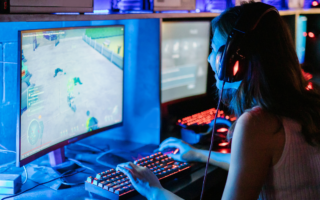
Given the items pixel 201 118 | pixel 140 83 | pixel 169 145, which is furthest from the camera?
pixel 201 118

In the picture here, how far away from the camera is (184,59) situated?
1.73 m

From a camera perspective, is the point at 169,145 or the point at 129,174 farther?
the point at 169,145

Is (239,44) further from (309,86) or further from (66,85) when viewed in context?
(66,85)

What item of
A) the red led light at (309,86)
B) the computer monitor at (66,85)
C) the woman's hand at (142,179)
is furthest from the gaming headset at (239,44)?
the computer monitor at (66,85)

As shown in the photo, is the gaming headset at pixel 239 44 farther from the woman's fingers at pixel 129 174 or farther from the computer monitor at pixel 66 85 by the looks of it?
the computer monitor at pixel 66 85

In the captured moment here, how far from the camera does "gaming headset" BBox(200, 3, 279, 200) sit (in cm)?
87

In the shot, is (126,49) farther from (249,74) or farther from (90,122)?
(249,74)

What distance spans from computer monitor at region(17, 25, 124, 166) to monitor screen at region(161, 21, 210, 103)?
0.28 m

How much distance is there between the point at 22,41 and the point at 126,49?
2.04 feet

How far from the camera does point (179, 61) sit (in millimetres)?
1689

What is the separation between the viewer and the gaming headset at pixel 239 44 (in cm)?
87

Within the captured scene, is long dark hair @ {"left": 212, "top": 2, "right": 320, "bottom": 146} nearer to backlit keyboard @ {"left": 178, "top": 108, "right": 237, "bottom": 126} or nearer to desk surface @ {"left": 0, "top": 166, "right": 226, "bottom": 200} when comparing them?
desk surface @ {"left": 0, "top": 166, "right": 226, "bottom": 200}

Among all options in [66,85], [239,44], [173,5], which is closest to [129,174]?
[66,85]

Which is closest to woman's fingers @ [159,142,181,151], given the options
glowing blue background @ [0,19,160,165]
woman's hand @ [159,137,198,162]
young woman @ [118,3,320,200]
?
woman's hand @ [159,137,198,162]
